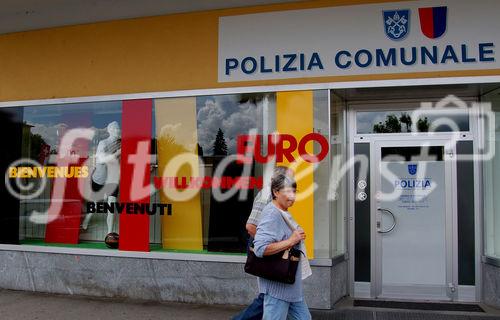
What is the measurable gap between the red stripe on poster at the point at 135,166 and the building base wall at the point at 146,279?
373 mm

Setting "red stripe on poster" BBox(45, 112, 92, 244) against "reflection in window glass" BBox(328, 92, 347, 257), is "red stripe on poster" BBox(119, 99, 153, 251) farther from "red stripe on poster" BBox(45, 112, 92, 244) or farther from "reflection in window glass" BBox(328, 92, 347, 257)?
"reflection in window glass" BBox(328, 92, 347, 257)

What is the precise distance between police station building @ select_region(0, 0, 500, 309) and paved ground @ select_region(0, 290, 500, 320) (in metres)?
0.20

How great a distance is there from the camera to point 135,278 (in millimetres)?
6539

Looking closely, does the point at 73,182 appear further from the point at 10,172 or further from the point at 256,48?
the point at 256,48

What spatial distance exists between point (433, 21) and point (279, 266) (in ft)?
12.8


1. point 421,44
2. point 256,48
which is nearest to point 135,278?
point 256,48

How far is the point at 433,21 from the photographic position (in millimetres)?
5863

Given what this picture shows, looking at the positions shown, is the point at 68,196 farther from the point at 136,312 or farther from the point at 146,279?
the point at 136,312

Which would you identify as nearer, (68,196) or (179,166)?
(179,166)

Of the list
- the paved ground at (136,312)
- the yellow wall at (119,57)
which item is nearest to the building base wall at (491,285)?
the paved ground at (136,312)

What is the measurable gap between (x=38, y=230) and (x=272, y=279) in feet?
16.4

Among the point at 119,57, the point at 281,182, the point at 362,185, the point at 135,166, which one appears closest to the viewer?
the point at 281,182

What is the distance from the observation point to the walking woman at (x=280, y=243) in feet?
11.4

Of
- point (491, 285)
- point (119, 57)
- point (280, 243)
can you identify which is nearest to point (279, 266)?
point (280, 243)
